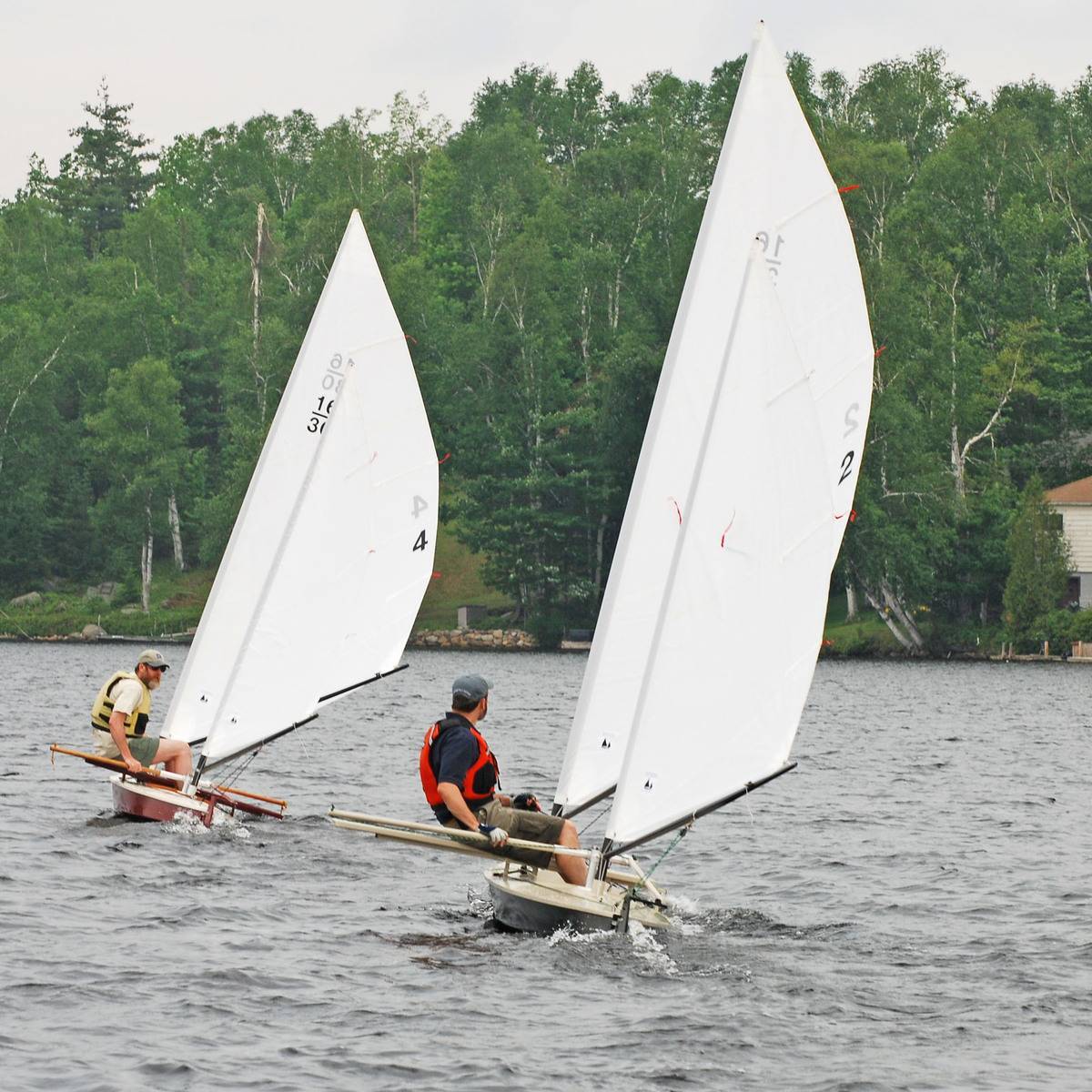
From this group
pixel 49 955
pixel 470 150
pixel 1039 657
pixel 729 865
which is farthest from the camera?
pixel 470 150

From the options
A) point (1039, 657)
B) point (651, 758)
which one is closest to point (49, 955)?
point (651, 758)

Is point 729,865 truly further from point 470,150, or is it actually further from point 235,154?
point 235,154

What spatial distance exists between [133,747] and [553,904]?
25.3 feet

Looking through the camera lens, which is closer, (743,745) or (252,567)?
(743,745)

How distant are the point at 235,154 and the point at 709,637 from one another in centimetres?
10247

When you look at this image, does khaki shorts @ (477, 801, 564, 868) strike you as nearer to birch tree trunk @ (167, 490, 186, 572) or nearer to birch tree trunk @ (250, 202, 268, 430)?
birch tree trunk @ (250, 202, 268, 430)

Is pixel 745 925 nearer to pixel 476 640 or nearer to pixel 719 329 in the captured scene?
pixel 719 329

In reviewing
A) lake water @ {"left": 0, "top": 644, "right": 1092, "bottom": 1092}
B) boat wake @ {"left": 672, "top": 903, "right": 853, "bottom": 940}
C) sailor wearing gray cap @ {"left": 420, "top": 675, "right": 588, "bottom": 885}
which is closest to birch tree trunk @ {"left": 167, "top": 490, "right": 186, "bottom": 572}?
lake water @ {"left": 0, "top": 644, "right": 1092, "bottom": 1092}

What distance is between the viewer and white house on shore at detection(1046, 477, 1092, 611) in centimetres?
7012

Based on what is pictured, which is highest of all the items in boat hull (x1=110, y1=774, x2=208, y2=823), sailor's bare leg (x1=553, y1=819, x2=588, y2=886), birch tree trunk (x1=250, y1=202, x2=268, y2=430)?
birch tree trunk (x1=250, y1=202, x2=268, y2=430)

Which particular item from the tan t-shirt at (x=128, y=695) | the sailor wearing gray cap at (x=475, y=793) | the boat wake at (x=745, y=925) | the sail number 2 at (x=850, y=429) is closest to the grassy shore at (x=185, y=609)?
the tan t-shirt at (x=128, y=695)

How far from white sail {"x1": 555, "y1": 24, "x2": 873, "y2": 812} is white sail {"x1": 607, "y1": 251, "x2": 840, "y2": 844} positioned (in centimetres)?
37

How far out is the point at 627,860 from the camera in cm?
1658

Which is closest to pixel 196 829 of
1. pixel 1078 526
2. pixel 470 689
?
pixel 470 689
